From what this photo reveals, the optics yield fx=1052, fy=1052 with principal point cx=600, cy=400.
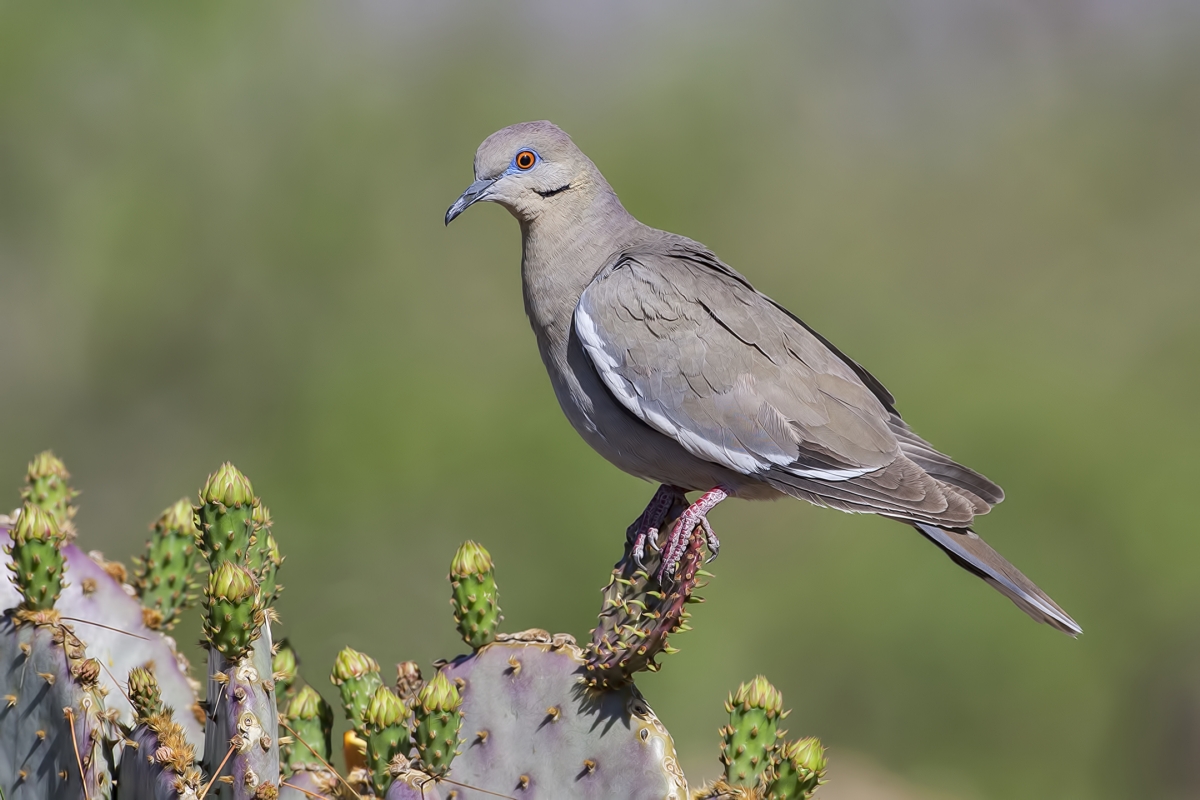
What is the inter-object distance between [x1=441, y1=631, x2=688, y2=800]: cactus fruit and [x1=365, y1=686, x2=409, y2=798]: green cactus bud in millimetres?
151

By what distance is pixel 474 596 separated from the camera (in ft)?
8.77

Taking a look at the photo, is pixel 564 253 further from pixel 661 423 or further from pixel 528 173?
pixel 661 423

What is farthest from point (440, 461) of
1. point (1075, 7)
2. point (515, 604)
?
point (1075, 7)

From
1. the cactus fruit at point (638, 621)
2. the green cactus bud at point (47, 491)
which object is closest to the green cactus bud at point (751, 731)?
the cactus fruit at point (638, 621)

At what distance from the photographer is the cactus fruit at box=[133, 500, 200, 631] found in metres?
3.26

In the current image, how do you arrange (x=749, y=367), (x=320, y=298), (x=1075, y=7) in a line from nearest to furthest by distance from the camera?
(x=749, y=367) → (x=320, y=298) → (x=1075, y=7)

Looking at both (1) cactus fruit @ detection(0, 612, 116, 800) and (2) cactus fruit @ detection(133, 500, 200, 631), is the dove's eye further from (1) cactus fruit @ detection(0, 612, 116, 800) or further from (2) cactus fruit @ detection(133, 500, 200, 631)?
(1) cactus fruit @ detection(0, 612, 116, 800)

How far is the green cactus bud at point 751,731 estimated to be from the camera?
2551mm

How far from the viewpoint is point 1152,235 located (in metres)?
10.4

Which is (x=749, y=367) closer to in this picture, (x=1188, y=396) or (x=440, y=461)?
(x=440, y=461)

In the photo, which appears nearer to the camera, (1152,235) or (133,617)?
(133,617)

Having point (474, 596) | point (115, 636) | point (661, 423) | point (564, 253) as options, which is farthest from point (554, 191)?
point (115, 636)

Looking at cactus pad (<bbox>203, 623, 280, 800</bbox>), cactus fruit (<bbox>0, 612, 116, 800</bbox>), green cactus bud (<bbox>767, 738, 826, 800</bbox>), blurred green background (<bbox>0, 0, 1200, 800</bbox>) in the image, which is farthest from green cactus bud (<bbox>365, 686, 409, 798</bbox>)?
blurred green background (<bbox>0, 0, 1200, 800</bbox>)

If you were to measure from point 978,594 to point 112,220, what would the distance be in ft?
24.1
